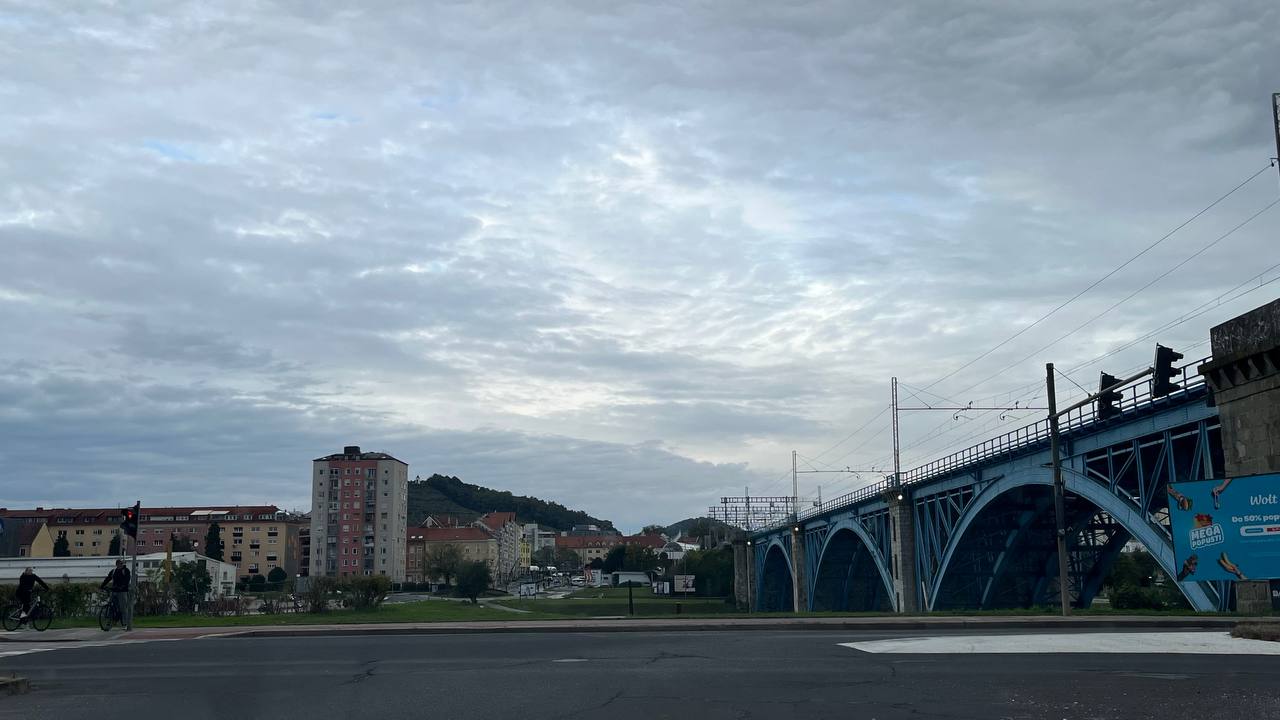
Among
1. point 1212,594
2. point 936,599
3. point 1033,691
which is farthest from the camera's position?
point 936,599

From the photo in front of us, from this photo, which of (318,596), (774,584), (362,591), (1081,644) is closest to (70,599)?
(318,596)

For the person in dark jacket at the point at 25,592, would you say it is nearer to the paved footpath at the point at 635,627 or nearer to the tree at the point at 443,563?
the paved footpath at the point at 635,627

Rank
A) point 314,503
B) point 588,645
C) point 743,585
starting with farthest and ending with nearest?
point 314,503 < point 743,585 < point 588,645

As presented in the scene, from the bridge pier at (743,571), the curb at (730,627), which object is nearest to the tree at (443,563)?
the bridge pier at (743,571)

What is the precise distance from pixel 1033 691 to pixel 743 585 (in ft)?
403

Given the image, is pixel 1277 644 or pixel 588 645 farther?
pixel 588 645

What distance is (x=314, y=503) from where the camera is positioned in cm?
15262

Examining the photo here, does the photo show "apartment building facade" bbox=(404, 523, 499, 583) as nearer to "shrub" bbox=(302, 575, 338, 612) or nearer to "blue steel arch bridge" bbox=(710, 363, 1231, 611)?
"blue steel arch bridge" bbox=(710, 363, 1231, 611)

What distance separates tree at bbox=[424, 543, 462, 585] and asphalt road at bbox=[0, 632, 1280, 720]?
359 feet

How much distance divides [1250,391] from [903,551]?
3786cm

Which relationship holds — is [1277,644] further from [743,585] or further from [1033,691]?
[743,585]

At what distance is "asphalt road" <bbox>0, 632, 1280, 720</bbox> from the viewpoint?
36.4 feet

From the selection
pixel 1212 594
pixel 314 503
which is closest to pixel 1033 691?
pixel 1212 594

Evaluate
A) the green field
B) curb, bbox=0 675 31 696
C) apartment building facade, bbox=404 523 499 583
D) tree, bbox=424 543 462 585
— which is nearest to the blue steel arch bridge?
the green field
